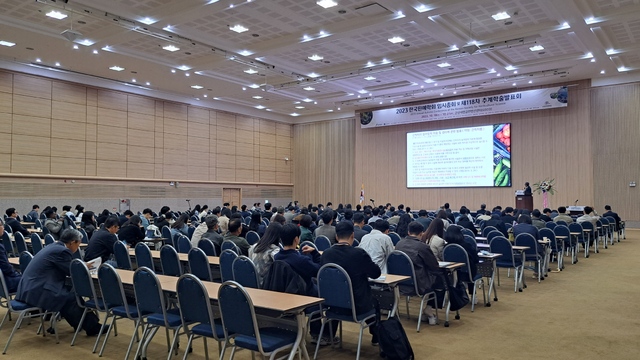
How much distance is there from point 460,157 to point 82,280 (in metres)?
21.4

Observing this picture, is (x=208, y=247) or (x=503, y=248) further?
(x=503, y=248)

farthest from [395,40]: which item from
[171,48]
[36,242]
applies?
[36,242]

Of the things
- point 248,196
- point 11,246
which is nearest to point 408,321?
point 11,246

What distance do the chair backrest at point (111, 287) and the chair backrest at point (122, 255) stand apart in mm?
2423

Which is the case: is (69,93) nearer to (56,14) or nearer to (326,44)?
(56,14)

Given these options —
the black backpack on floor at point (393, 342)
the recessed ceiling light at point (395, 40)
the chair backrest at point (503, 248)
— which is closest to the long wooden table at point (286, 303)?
the black backpack on floor at point (393, 342)

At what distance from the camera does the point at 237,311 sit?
3865 mm

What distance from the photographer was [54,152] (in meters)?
19.7

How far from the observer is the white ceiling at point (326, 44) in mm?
13203

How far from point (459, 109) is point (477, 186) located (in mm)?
3912

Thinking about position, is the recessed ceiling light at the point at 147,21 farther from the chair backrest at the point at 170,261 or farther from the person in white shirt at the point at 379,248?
the person in white shirt at the point at 379,248

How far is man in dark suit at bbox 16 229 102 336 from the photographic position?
524 centimetres

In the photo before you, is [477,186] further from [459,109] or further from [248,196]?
[248,196]

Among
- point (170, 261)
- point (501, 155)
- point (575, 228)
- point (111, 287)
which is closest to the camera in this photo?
point (111, 287)
